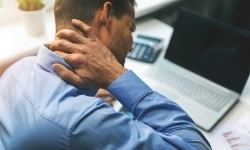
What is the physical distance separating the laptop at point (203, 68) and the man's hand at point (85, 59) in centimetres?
50

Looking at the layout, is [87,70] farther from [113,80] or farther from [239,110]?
[239,110]

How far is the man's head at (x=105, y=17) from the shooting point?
925mm

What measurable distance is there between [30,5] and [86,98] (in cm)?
78

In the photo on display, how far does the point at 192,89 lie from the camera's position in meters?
1.48

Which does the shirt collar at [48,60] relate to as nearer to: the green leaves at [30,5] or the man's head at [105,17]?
the man's head at [105,17]

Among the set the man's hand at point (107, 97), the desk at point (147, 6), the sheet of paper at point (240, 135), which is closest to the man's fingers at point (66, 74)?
the man's hand at point (107, 97)

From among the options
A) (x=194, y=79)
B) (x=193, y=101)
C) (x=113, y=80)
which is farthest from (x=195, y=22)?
(x=113, y=80)

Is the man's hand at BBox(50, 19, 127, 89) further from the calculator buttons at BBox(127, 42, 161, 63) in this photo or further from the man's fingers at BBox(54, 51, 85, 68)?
the calculator buttons at BBox(127, 42, 161, 63)

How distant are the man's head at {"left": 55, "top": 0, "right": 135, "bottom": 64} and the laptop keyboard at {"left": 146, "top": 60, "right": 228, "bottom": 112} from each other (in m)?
0.54

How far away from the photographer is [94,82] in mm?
964

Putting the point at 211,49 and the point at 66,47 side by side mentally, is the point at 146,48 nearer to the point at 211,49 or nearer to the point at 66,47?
the point at 211,49

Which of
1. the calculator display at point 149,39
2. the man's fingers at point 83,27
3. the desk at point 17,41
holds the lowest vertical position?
the calculator display at point 149,39

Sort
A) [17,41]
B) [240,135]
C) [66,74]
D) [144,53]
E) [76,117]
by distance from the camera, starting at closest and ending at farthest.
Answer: [76,117] < [66,74] < [240,135] < [17,41] < [144,53]

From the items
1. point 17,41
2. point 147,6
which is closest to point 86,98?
point 17,41
